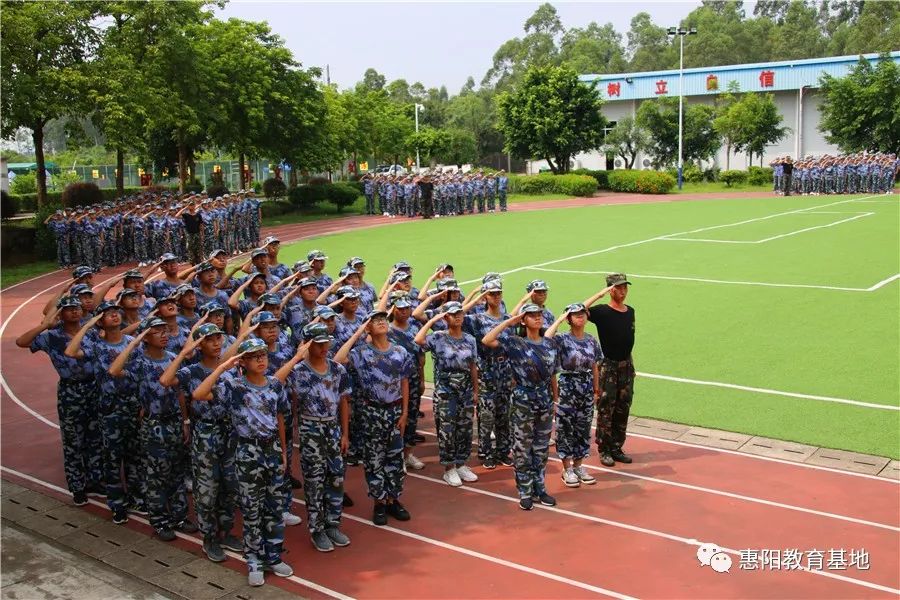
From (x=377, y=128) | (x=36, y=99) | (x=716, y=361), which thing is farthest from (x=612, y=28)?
(x=716, y=361)

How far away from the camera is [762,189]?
45.0 m

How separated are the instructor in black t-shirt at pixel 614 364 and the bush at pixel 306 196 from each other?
30070 millimetres

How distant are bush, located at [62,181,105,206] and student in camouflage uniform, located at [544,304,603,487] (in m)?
25.2

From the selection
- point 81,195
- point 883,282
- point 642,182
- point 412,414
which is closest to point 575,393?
point 412,414

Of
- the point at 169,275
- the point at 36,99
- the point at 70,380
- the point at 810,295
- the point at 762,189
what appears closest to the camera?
the point at 70,380

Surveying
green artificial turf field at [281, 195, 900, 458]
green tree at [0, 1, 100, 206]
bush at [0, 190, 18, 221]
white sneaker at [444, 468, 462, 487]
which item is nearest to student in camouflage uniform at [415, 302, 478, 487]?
white sneaker at [444, 468, 462, 487]

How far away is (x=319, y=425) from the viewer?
6.70 meters

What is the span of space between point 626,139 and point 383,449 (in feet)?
150

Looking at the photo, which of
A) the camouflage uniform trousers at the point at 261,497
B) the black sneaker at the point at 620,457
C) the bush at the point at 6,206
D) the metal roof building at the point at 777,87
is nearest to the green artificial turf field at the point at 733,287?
the black sneaker at the point at 620,457

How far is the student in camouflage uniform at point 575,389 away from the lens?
7727mm

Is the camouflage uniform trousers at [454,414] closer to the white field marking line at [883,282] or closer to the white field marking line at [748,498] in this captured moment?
the white field marking line at [748,498]

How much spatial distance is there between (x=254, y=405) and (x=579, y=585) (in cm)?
261

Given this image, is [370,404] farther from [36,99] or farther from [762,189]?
[762,189]

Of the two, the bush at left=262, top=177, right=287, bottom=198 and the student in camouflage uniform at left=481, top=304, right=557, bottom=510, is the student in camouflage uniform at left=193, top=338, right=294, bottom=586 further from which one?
the bush at left=262, top=177, right=287, bottom=198
